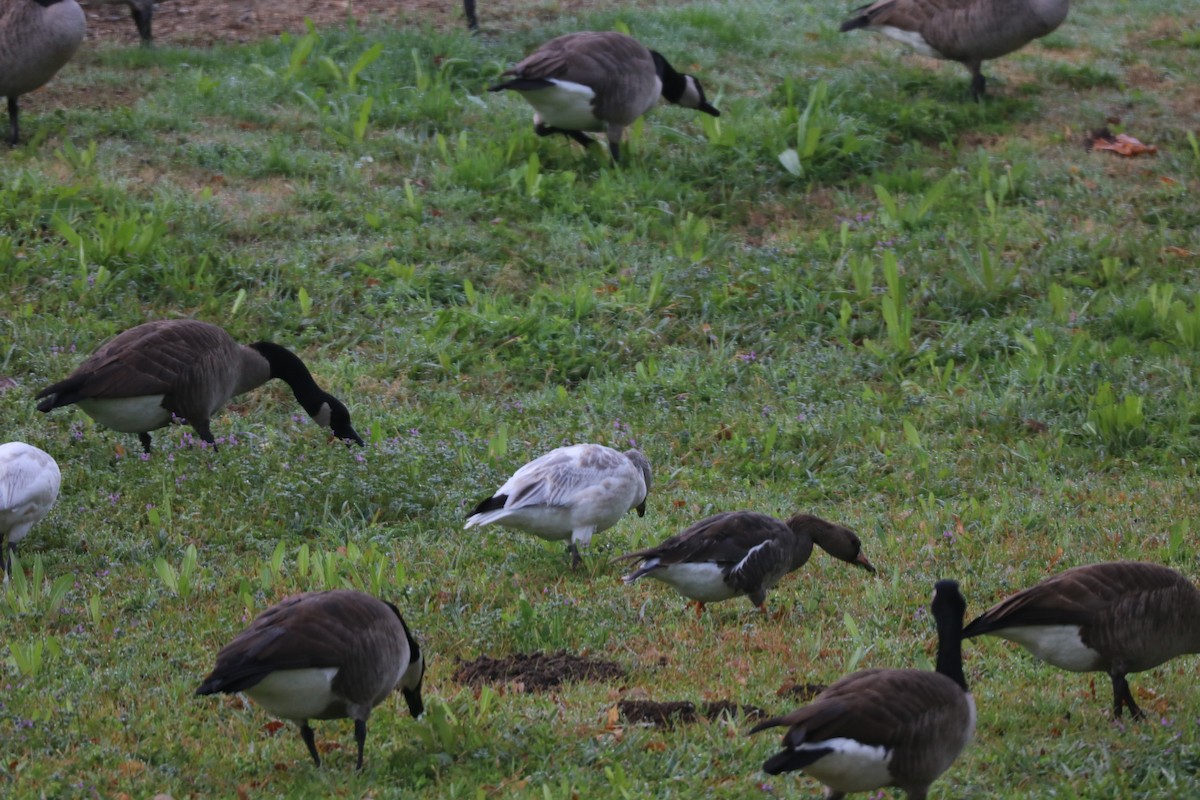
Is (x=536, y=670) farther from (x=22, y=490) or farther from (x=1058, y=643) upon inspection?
(x=22, y=490)

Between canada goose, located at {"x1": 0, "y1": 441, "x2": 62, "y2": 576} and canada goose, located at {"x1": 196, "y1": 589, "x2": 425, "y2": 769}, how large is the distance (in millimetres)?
2162

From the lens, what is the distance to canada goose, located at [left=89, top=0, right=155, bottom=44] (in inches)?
565

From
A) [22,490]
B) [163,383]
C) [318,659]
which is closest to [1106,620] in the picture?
[318,659]

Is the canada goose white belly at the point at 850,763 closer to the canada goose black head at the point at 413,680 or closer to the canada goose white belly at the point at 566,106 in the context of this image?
the canada goose black head at the point at 413,680

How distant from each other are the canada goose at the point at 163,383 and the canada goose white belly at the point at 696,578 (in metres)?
2.92

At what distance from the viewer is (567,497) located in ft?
22.4

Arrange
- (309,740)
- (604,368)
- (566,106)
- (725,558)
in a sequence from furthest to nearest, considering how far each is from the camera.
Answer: (566,106)
(604,368)
(725,558)
(309,740)

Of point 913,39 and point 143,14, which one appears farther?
point 143,14

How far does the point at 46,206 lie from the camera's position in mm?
10812

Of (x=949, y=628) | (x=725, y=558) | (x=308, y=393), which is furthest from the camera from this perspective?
(x=308, y=393)

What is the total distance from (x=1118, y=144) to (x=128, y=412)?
9.61 meters

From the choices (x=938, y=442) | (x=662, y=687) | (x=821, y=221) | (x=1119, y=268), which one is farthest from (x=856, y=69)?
(x=662, y=687)

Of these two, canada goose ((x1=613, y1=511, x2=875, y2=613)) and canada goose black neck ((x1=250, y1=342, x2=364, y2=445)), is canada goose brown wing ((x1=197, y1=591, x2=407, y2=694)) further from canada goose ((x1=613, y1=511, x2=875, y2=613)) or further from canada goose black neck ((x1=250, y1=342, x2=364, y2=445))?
canada goose black neck ((x1=250, y1=342, x2=364, y2=445))

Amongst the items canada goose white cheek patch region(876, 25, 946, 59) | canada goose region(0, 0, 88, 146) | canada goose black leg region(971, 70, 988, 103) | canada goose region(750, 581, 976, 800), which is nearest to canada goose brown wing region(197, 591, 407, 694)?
canada goose region(750, 581, 976, 800)
